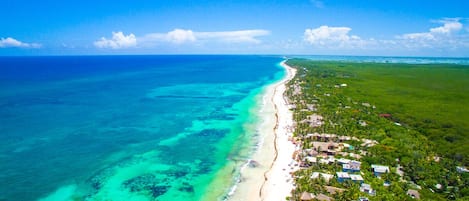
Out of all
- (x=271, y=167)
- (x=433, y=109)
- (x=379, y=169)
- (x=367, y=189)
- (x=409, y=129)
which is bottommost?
(x=271, y=167)

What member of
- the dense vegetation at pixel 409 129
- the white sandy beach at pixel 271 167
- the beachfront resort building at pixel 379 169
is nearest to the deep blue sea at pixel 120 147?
the white sandy beach at pixel 271 167

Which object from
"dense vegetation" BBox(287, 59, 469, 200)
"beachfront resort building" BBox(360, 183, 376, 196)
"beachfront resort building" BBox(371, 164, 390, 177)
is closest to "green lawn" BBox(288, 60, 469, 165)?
"dense vegetation" BBox(287, 59, 469, 200)

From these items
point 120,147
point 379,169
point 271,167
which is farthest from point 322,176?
point 120,147

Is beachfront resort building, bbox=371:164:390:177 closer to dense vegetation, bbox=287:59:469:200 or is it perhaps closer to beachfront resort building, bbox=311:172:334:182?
dense vegetation, bbox=287:59:469:200

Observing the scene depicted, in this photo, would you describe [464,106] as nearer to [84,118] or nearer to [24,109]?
[84,118]

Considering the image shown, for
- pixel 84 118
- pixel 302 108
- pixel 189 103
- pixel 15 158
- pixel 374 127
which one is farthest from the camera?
pixel 189 103

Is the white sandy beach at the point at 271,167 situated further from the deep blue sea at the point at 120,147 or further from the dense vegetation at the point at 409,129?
the dense vegetation at the point at 409,129

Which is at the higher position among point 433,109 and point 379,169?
point 433,109

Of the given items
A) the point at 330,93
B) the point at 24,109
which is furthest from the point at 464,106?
the point at 24,109

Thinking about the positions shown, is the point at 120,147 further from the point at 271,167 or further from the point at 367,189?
the point at 367,189
